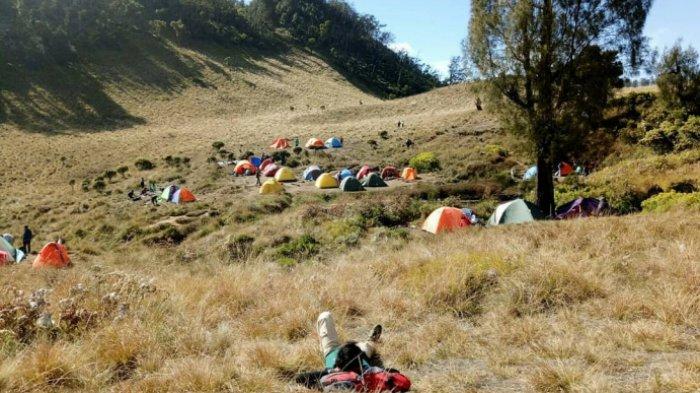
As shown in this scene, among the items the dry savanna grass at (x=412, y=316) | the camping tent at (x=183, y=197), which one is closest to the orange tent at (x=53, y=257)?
the dry savanna grass at (x=412, y=316)

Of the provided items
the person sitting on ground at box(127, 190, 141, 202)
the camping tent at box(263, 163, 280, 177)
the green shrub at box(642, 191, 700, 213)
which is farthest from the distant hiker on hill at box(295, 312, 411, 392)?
the camping tent at box(263, 163, 280, 177)

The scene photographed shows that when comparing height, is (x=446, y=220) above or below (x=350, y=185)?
below

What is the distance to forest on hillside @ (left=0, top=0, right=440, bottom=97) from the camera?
64.7 metres

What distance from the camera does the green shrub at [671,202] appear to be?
12.4m

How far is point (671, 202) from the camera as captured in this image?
13.7 m

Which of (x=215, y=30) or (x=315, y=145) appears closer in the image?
(x=315, y=145)

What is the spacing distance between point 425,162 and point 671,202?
56.1ft

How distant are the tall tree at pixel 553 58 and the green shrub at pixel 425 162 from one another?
1304cm

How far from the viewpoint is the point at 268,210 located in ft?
72.4

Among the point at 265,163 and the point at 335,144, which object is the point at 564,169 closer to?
the point at 335,144

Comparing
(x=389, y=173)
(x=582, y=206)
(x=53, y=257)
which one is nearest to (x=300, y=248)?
(x=53, y=257)

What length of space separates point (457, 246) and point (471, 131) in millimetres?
31275

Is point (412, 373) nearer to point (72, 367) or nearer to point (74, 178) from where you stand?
point (72, 367)

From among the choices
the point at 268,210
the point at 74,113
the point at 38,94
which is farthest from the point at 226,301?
the point at 38,94
